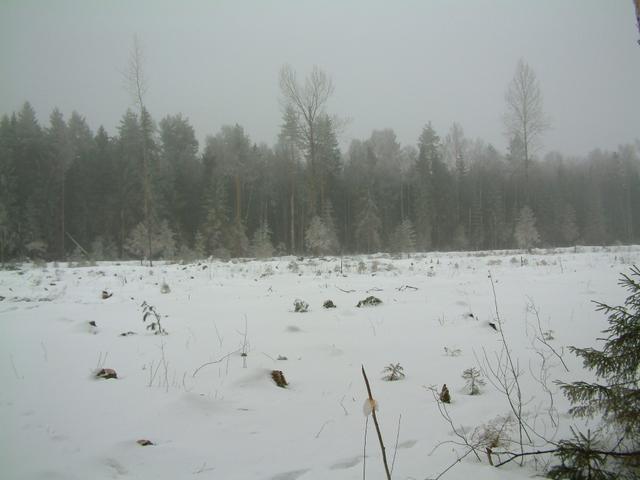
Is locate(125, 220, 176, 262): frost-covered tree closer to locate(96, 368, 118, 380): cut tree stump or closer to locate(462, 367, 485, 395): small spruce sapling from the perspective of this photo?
locate(96, 368, 118, 380): cut tree stump

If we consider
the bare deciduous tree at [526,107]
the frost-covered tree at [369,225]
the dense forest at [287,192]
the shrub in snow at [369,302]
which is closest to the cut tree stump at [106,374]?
the shrub in snow at [369,302]

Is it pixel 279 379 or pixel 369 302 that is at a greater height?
pixel 369 302

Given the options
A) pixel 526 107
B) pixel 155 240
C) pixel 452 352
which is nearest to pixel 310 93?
pixel 526 107

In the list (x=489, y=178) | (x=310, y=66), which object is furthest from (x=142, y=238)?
(x=489, y=178)

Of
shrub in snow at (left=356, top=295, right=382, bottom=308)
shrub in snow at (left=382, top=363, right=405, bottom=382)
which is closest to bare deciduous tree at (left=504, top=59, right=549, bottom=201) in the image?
shrub in snow at (left=356, top=295, right=382, bottom=308)

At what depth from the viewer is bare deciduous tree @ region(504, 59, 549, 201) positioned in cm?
2386

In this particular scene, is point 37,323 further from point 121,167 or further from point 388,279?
point 121,167

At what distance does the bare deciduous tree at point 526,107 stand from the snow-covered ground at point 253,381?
22211mm

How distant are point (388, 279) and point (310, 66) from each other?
61.8 feet

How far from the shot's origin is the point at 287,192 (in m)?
43.2

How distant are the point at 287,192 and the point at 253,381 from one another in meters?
41.2

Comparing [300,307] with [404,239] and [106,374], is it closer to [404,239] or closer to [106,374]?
[106,374]

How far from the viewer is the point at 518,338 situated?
3697mm

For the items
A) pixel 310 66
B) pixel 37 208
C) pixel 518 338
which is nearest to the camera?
pixel 518 338
